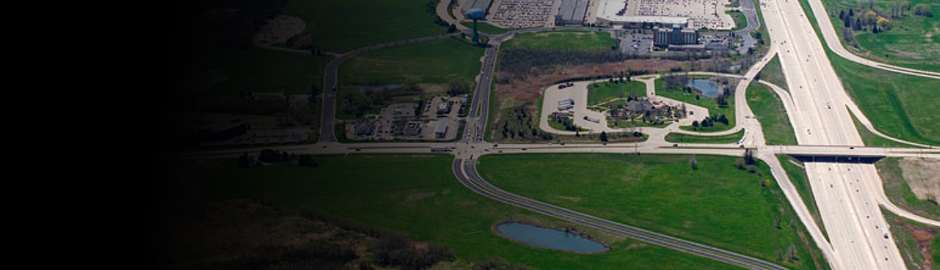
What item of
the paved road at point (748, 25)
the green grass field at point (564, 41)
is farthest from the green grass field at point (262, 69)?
the paved road at point (748, 25)

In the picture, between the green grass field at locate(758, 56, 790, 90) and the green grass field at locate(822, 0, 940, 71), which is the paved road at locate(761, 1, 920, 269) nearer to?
the green grass field at locate(758, 56, 790, 90)

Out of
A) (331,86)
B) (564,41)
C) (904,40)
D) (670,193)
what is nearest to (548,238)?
(670,193)

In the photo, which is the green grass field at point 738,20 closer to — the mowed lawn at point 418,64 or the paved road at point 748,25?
the paved road at point 748,25

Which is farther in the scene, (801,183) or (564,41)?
(564,41)

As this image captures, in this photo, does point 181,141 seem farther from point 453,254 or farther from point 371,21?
point 371,21

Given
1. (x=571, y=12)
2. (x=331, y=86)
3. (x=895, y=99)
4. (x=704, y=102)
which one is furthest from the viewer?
(x=571, y=12)

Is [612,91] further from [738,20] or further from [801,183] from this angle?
[738,20]

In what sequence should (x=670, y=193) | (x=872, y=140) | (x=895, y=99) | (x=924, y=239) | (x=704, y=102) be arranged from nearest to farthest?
(x=924, y=239)
(x=670, y=193)
(x=872, y=140)
(x=704, y=102)
(x=895, y=99)

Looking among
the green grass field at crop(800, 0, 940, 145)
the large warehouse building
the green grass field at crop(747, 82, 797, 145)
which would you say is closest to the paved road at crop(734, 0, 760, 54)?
the green grass field at crop(800, 0, 940, 145)
